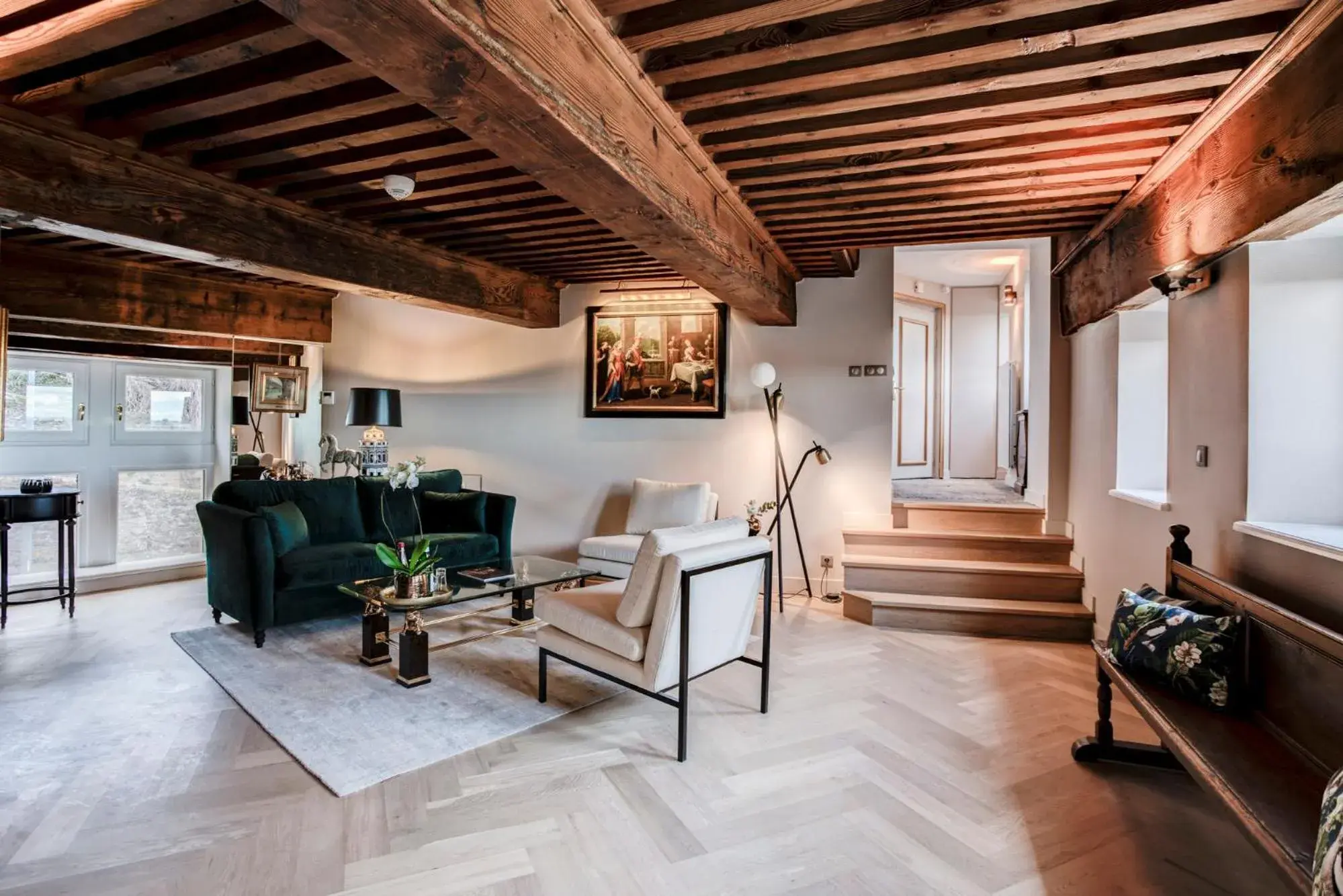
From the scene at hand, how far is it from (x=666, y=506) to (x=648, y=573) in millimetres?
2684

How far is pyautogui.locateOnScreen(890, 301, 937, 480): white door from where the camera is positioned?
7.45 metres

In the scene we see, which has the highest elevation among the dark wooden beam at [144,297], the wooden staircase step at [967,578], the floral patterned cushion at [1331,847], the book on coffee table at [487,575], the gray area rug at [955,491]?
the dark wooden beam at [144,297]

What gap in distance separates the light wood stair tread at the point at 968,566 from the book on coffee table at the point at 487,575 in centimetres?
243

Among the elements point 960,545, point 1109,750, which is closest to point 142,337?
point 960,545

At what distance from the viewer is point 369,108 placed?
8.52 ft

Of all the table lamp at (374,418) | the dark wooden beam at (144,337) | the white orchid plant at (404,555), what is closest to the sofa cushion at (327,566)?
the white orchid plant at (404,555)

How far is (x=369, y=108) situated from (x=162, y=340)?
172 inches

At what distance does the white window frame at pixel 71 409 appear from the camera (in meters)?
5.01

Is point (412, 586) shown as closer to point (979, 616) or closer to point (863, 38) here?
point (863, 38)

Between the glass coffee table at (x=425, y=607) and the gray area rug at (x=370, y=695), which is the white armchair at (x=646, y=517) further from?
the gray area rug at (x=370, y=695)

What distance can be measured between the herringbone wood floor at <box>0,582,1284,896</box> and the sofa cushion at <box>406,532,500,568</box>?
171 centimetres

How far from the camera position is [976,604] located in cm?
445

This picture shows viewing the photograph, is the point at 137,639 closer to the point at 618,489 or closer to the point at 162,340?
the point at 162,340

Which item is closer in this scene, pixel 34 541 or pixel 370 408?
pixel 34 541
